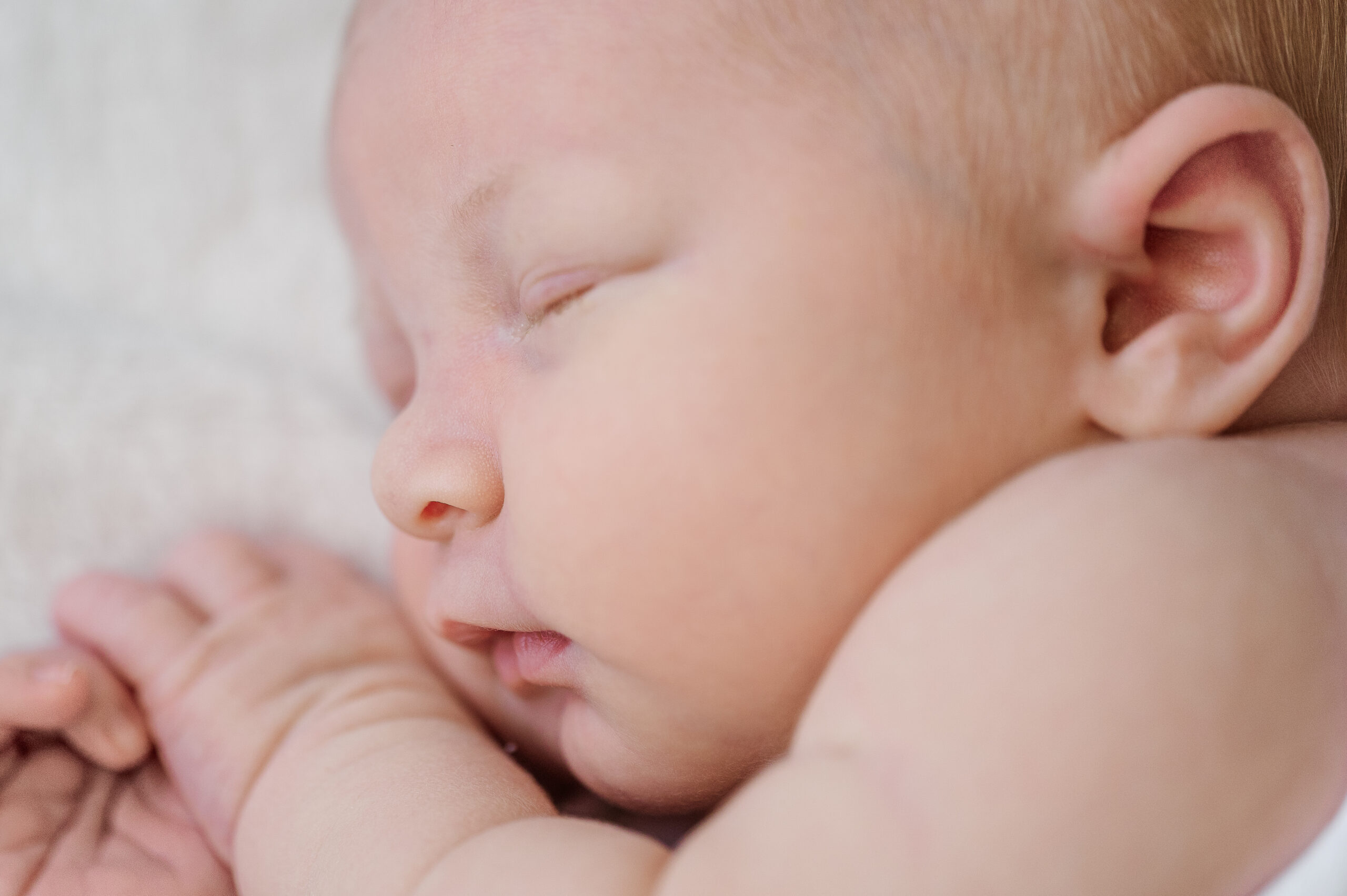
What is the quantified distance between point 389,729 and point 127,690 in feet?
0.92

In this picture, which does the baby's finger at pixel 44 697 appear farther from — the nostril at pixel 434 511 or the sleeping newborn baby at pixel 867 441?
the nostril at pixel 434 511

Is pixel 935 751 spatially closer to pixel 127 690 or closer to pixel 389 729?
pixel 389 729

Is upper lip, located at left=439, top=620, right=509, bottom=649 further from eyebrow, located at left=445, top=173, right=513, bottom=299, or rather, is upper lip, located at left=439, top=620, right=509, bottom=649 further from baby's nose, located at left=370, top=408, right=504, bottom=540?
eyebrow, located at left=445, top=173, right=513, bottom=299

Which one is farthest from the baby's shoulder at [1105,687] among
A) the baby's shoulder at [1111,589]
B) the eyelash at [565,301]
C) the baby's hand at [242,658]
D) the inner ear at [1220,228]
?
the baby's hand at [242,658]

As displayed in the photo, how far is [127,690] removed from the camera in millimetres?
962

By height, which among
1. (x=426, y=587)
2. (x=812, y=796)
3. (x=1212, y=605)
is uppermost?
(x=1212, y=605)

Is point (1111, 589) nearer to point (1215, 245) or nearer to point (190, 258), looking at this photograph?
point (1215, 245)

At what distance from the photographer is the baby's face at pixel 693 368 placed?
626mm

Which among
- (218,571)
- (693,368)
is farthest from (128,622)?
(693,368)

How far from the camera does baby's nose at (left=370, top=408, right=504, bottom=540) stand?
28.8 inches

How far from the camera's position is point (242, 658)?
965 millimetres

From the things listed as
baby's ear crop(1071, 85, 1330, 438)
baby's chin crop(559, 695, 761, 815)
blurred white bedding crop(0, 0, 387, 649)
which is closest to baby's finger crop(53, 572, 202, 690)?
blurred white bedding crop(0, 0, 387, 649)

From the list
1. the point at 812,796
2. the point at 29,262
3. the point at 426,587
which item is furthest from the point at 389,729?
the point at 29,262

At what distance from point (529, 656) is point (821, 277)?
13.7 inches
